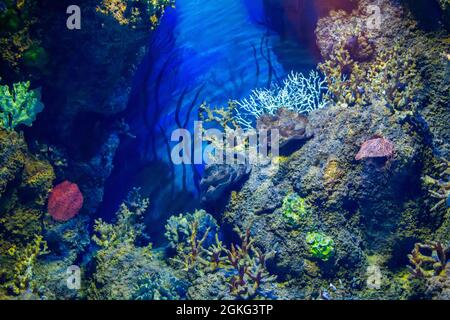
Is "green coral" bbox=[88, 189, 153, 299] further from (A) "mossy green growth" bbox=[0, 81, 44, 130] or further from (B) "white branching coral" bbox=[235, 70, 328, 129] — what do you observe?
(B) "white branching coral" bbox=[235, 70, 328, 129]

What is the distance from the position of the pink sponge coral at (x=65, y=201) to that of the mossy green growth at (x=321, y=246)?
3.72 meters

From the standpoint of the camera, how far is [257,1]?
21.1ft

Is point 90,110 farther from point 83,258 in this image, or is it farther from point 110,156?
point 83,258

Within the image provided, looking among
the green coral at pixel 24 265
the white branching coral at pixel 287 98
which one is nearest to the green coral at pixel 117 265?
the green coral at pixel 24 265

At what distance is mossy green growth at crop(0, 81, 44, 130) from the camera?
4445mm

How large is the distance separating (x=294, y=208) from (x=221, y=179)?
1.06 m

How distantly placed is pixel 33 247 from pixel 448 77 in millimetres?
6114

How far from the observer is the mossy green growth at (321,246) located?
4.21 metres

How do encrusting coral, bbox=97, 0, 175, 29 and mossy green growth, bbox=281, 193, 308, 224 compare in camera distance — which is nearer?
mossy green growth, bbox=281, 193, 308, 224

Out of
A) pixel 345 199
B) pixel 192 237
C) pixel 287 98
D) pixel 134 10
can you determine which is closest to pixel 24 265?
pixel 192 237

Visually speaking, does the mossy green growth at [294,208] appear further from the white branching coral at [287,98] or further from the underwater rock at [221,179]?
the white branching coral at [287,98]

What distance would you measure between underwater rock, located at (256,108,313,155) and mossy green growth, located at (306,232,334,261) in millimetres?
1249

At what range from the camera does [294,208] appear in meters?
4.42

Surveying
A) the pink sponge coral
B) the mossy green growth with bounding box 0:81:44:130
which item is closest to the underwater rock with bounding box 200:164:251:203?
the pink sponge coral
